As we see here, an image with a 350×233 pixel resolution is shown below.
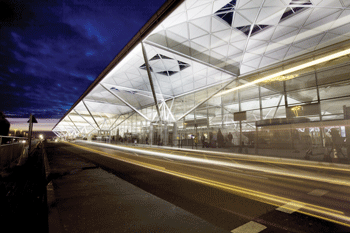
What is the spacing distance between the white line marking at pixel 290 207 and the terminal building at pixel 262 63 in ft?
35.6

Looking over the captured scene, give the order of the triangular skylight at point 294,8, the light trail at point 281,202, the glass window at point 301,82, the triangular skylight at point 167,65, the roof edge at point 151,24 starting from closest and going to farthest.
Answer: the light trail at point 281,202 → the roof edge at point 151,24 → the triangular skylight at point 294,8 → the glass window at point 301,82 → the triangular skylight at point 167,65

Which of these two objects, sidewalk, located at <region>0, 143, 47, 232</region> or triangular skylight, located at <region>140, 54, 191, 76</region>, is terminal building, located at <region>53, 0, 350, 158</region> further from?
sidewalk, located at <region>0, 143, 47, 232</region>

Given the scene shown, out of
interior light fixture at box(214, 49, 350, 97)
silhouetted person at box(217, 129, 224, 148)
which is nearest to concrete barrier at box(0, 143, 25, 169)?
silhouetted person at box(217, 129, 224, 148)

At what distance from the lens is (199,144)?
2402 centimetres

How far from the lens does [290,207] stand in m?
3.49

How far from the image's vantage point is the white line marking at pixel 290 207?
131 inches

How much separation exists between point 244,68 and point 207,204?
21.9 meters

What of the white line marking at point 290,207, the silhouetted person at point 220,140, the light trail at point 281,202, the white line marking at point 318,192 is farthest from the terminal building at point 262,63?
the white line marking at point 290,207

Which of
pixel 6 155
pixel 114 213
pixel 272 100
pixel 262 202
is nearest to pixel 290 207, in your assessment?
pixel 262 202

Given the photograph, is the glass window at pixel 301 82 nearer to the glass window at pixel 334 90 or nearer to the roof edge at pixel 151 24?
the glass window at pixel 334 90

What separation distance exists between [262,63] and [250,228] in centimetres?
2156

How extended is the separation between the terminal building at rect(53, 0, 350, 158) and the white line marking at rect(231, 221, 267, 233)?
1175cm

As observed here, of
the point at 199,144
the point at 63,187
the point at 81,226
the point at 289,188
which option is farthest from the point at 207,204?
the point at 199,144

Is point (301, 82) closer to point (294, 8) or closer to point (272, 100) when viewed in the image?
point (272, 100)
